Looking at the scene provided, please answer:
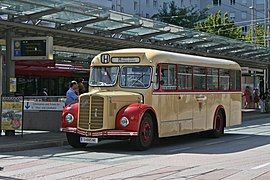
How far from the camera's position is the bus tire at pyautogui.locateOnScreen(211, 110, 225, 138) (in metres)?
20.0

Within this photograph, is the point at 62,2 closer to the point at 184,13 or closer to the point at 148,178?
the point at 148,178

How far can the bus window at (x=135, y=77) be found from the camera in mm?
16125

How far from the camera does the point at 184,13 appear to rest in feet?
239

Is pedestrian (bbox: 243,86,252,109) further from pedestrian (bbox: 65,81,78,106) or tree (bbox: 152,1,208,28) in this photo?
tree (bbox: 152,1,208,28)

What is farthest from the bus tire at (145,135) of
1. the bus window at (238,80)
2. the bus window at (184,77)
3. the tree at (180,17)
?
the tree at (180,17)

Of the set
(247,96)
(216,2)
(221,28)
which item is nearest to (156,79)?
(247,96)

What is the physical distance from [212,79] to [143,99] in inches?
188

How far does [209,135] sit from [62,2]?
700 cm

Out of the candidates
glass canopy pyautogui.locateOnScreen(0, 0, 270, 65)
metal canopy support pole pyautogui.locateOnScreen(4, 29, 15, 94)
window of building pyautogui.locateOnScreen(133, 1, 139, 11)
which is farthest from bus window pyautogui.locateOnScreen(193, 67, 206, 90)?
window of building pyautogui.locateOnScreen(133, 1, 139, 11)

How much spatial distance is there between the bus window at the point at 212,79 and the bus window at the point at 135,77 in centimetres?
397

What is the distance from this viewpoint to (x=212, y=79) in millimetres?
19906

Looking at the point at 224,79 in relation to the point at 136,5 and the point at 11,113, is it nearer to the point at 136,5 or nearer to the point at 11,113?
the point at 11,113

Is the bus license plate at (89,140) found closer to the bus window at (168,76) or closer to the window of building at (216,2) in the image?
the bus window at (168,76)

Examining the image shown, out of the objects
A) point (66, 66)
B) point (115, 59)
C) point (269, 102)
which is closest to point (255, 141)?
point (115, 59)
